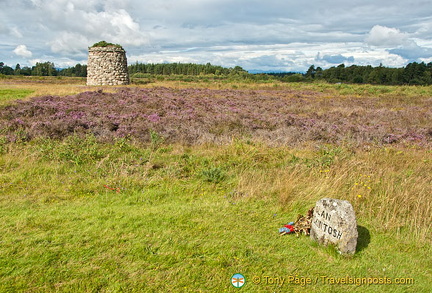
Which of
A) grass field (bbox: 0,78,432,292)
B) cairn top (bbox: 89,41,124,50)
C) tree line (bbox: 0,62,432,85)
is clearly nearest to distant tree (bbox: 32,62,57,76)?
tree line (bbox: 0,62,432,85)

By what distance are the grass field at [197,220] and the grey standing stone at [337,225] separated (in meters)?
0.16

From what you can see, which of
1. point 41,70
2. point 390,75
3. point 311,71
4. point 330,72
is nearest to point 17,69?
point 41,70

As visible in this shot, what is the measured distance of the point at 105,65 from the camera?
3641 centimetres

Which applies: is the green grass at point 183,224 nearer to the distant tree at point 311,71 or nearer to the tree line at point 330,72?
the tree line at point 330,72

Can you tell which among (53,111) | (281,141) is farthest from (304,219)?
(53,111)

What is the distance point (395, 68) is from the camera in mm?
74438

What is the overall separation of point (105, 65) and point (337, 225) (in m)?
37.7

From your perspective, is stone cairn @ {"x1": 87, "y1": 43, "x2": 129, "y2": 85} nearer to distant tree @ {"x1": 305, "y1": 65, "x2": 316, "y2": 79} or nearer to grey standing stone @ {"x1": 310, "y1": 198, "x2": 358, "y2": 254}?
grey standing stone @ {"x1": 310, "y1": 198, "x2": 358, "y2": 254}

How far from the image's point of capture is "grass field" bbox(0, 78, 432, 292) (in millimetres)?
3748

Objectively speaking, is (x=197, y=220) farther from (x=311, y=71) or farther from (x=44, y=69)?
(x=44, y=69)

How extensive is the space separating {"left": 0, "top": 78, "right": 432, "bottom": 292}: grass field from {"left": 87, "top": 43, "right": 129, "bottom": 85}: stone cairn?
29.5m

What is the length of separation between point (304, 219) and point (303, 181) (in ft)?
6.60

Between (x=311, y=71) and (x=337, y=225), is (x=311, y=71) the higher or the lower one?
the higher one

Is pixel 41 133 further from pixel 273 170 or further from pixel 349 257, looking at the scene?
pixel 349 257
